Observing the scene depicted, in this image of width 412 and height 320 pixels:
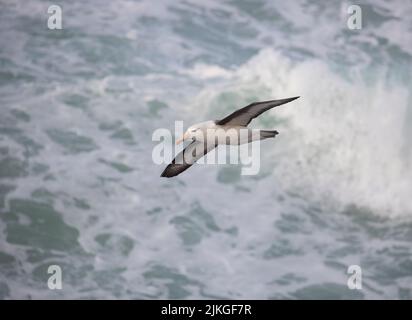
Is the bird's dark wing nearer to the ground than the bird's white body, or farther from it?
farther from it

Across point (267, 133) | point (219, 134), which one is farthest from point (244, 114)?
point (219, 134)

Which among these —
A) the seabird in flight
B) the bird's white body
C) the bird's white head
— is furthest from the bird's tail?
the bird's white head

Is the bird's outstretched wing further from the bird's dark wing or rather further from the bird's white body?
the bird's dark wing

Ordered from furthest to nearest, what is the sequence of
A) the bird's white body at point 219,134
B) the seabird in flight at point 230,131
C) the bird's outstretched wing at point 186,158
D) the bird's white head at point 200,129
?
the bird's outstretched wing at point 186,158
the bird's white head at point 200,129
the bird's white body at point 219,134
the seabird in flight at point 230,131

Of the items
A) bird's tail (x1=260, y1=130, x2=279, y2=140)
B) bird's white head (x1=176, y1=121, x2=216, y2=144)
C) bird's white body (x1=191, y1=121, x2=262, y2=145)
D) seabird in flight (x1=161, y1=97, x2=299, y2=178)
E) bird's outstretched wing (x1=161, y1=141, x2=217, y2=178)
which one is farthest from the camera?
bird's outstretched wing (x1=161, y1=141, x2=217, y2=178)

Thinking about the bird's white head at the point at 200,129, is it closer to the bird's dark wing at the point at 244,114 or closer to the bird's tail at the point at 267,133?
the bird's dark wing at the point at 244,114

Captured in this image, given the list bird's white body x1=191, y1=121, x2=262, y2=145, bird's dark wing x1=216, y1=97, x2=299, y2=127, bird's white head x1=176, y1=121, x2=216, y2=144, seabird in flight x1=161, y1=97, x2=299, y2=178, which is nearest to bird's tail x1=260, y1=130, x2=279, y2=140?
seabird in flight x1=161, y1=97, x2=299, y2=178

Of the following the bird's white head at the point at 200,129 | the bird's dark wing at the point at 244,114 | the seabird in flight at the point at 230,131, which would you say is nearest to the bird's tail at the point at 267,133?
the seabird in flight at the point at 230,131

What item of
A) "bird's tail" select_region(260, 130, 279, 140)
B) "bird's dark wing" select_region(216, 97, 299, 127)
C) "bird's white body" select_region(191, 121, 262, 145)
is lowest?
"bird's tail" select_region(260, 130, 279, 140)

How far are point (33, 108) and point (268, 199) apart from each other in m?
10.3

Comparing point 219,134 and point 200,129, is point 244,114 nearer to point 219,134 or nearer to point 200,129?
point 219,134

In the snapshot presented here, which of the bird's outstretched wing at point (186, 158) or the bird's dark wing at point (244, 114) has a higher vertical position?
the bird's dark wing at point (244, 114)

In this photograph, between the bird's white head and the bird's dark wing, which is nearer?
the bird's dark wing

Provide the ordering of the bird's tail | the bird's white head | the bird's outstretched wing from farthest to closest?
the bird's outstretched wing → the bird's white head → the bird's tail
